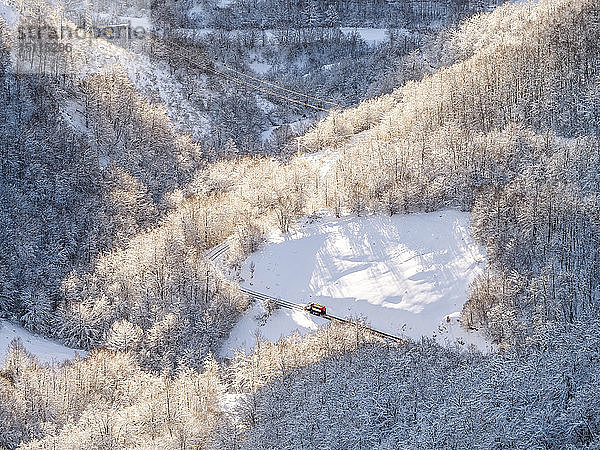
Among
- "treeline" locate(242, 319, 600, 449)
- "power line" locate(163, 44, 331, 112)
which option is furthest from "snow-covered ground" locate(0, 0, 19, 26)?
"treeline" locate(242, 319, 600, 449)

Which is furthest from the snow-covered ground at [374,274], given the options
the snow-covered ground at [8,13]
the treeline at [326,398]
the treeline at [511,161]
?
the snow-covered ground at [8,13]

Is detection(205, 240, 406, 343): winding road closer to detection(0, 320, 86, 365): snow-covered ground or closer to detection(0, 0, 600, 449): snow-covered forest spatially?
detection(0, 0, 600, 449): snow-covered forest

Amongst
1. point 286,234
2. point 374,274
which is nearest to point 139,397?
point 374,274

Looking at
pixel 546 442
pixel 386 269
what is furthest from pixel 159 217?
pixel 546 442

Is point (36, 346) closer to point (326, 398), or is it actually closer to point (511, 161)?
point (326, 398)

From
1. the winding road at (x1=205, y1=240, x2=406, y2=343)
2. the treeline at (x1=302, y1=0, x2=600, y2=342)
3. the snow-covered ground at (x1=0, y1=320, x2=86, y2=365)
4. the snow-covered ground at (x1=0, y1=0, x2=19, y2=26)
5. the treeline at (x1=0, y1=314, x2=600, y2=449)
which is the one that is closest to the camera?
the treeline at (x1=0, y1=314, x2=600, y2=449)
